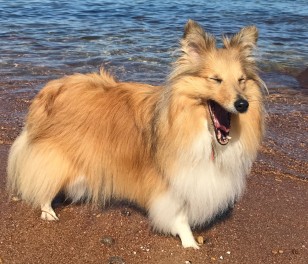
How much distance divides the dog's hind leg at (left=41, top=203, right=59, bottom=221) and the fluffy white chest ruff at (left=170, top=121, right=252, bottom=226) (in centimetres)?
124

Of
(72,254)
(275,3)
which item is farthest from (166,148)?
(275,3)

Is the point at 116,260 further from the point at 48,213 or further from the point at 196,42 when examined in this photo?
the point at 196,42

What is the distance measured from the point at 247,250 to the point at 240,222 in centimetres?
45

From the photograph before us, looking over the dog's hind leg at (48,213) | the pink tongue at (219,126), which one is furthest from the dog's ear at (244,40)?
the dog's hind leg at (48,213)

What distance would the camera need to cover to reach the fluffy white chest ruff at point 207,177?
11.9 feet

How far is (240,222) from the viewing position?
173 inches

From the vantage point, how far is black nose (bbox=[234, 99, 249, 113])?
3318mm

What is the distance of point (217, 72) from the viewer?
141 inches

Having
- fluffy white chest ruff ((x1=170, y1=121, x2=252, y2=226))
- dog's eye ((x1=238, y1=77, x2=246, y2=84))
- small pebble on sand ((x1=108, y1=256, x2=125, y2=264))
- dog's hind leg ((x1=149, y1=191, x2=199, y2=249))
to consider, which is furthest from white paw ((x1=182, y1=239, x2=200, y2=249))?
dog's eye ((x1=238, y1=77, x2=246, y2=84))

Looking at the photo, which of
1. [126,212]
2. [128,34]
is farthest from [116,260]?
[128,34]

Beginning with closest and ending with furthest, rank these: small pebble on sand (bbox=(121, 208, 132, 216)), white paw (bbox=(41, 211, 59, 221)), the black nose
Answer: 1. the black nose
2. white paw (bbox=(41, 211, 59, 221))
3. small pebble on sand (bbox=(121, 208, 132, 216))

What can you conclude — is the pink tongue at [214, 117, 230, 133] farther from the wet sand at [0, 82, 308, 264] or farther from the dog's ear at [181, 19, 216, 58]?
the wet sand at [0, 82, 308, 264]

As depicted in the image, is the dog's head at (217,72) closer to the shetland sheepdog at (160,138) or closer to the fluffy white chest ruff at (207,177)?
the shetland sheepdog at (160,138)

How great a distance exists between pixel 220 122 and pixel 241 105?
30cm
